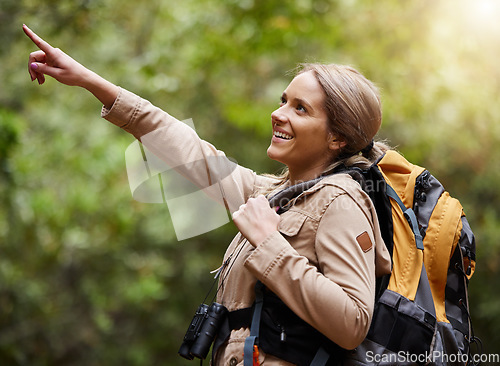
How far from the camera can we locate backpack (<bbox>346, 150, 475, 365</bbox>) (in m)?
1.93

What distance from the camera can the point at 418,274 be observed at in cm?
202

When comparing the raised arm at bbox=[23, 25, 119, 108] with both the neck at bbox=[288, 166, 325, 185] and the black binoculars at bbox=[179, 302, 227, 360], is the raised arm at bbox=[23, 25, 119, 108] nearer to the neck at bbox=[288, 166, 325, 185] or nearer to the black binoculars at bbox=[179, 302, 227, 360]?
the neck at bbox=[288, 166, 325, 185]

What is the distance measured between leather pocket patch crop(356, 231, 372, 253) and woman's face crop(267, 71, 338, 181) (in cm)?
43

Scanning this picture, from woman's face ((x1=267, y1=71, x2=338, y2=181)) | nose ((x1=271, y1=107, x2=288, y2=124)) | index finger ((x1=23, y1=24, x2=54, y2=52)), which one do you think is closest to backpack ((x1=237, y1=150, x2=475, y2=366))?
woman's face ((x1=267, y1=71, x2=338, y2=181))

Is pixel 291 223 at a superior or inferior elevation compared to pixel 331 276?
superior

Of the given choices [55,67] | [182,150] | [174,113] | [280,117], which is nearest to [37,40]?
[55,67]

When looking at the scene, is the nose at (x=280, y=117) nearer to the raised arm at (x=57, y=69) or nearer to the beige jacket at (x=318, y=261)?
the beige jacket at (x=318, y=261)

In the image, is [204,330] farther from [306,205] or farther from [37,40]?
[37,40]

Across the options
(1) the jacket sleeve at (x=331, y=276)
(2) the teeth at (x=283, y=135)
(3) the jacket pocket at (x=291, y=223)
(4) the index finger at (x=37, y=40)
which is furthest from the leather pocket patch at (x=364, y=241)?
(4) the index finger at (x=37, y=40)

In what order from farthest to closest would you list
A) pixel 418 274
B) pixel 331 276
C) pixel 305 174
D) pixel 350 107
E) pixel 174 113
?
pixel 174 113 < pixel 305 174 < pixel 350 107 < pixel 418 274 < pixel 331 276

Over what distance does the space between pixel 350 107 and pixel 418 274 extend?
2.09 ft

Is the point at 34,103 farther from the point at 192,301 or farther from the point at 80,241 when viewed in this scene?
the point at 192,301

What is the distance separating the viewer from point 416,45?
6.80 meters

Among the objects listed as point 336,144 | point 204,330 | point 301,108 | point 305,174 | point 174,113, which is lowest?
point 174,113
